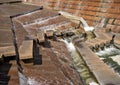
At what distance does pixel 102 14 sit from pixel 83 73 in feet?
16.4

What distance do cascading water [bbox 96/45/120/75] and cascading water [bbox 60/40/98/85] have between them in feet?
2.51

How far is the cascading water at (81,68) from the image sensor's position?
17.9 feet

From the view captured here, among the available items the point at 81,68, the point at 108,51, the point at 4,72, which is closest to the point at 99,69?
the point at 81,68

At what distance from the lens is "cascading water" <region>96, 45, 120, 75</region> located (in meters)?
6.56

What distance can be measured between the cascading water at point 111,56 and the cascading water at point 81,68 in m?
0.76

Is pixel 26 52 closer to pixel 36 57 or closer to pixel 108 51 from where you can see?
pixel 36 57

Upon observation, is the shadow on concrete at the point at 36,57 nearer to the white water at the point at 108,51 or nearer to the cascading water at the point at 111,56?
the cascading water at the point at 111,56

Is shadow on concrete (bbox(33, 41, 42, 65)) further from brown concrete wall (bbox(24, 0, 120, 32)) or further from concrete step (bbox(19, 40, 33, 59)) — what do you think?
brown concrete wall (bbox(24, 0, 120, 32))

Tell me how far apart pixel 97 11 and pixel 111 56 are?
369cm

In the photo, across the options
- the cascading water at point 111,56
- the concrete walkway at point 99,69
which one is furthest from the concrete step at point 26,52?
the cascading water at point 111,56

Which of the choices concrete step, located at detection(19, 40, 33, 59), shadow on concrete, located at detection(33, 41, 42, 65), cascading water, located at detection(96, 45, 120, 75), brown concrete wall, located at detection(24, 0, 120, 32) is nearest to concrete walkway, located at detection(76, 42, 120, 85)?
cascading water, located at detection(96, 45, 120, 75)

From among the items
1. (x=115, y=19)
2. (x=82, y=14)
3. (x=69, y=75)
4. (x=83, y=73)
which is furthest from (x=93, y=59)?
(x=82, y=14)

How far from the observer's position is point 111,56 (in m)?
7.29

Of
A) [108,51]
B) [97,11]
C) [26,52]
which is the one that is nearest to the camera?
[26,52]
